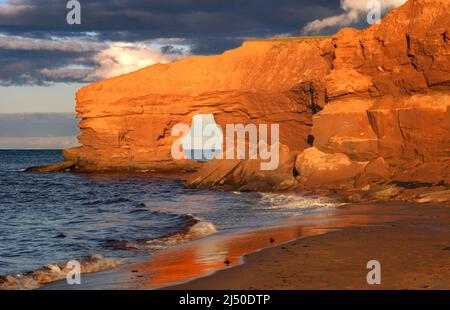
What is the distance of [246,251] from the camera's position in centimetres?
1573

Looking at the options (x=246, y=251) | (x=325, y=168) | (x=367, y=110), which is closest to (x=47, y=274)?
(x=246, y=251)

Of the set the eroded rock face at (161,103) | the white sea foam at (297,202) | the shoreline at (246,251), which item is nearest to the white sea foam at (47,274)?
the shoreline at (246,251)

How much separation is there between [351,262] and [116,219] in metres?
14.9

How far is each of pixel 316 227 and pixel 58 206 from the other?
17.3 m

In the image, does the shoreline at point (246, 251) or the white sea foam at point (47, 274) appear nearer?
the shoreline at point (246, 251)

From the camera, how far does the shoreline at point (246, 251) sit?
39.8 feet

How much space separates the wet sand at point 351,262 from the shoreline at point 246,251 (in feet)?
0.13

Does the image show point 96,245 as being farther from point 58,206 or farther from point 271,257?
point 58,206

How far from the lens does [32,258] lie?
647 inches

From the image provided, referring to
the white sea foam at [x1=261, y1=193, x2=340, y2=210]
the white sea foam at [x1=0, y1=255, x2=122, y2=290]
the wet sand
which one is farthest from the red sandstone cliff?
the white sea foam at [x1=0, y1=255, x2=122, y2=290]

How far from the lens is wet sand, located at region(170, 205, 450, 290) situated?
36.0 ft

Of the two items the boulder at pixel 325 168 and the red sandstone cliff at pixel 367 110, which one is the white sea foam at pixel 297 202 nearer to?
→ the boulder at pixel 325 168

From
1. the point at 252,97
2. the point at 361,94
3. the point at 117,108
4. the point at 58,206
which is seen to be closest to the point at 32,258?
the point at 58,206

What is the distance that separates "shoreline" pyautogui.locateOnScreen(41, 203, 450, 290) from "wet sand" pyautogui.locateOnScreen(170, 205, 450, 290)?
4 centimetres
